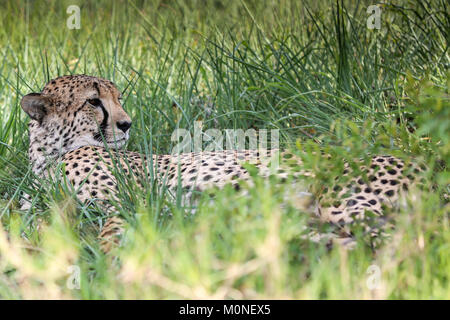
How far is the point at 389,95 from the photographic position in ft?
12.8

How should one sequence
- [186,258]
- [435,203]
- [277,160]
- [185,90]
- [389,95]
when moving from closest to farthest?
[186,258] → [435,203] → [277,160] → [389,95] → [185,90]

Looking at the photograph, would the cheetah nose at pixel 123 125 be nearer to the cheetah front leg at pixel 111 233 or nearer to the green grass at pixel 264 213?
the green grass at pixel 264 213

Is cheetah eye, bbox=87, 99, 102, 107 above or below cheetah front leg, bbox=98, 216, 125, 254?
above

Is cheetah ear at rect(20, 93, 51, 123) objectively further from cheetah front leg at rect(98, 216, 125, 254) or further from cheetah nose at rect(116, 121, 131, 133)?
cheetah front leg at rect(98, 216, 125, 254)

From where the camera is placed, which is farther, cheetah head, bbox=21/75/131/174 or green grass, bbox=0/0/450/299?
cheetah head, bbox=21/75/131/174

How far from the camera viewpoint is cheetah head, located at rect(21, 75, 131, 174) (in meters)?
3.41

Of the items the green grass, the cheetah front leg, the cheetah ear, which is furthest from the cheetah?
the cheetah front leg

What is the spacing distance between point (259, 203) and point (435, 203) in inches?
29.2

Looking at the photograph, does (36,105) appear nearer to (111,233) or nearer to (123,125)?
(123,125)

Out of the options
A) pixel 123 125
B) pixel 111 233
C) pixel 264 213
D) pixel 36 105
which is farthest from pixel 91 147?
pixel 264 213

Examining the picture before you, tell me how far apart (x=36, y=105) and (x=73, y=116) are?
0.67 feet

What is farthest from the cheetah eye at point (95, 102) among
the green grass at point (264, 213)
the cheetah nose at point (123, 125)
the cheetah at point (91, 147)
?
the green grass at point (264, 213)
